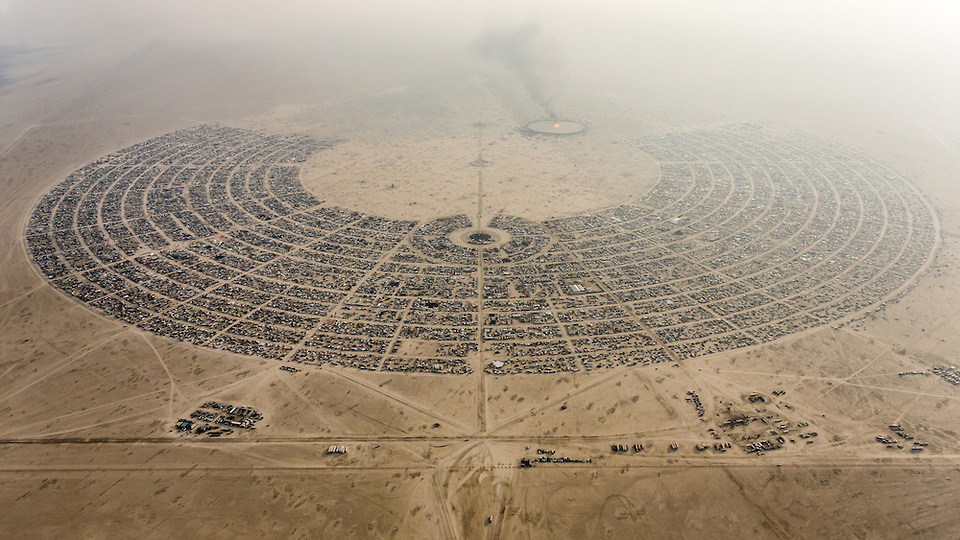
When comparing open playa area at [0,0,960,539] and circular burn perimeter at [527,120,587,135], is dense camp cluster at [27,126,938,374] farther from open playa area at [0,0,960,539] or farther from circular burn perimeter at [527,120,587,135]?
circular burn perimeter at [527,120,587,135]

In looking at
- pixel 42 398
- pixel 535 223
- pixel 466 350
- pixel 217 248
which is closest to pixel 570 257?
pixel 535 223

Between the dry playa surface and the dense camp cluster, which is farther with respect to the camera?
the dense camp cluster

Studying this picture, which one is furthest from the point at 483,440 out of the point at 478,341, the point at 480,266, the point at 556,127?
the point at 556,127

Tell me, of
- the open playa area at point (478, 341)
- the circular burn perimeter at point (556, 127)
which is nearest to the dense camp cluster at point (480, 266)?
the open playa area at point (478, 341)

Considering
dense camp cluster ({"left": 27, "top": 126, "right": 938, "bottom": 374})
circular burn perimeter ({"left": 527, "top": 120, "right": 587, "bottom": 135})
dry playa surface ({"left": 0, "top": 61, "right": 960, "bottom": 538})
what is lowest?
dry playa surface ({"left": 0, "top": 61, "right": 960, "bottom": 538})

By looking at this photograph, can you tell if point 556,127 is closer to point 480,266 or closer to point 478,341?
point 480,266

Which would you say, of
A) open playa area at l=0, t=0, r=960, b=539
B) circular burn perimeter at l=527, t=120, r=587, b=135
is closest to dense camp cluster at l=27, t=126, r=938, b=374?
open playa area at l=0, t=0, r=960, b=539

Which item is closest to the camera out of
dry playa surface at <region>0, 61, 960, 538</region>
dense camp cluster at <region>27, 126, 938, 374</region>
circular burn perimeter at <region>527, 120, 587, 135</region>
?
dry playa surface at <region>0, 61, 960, 538</region>
